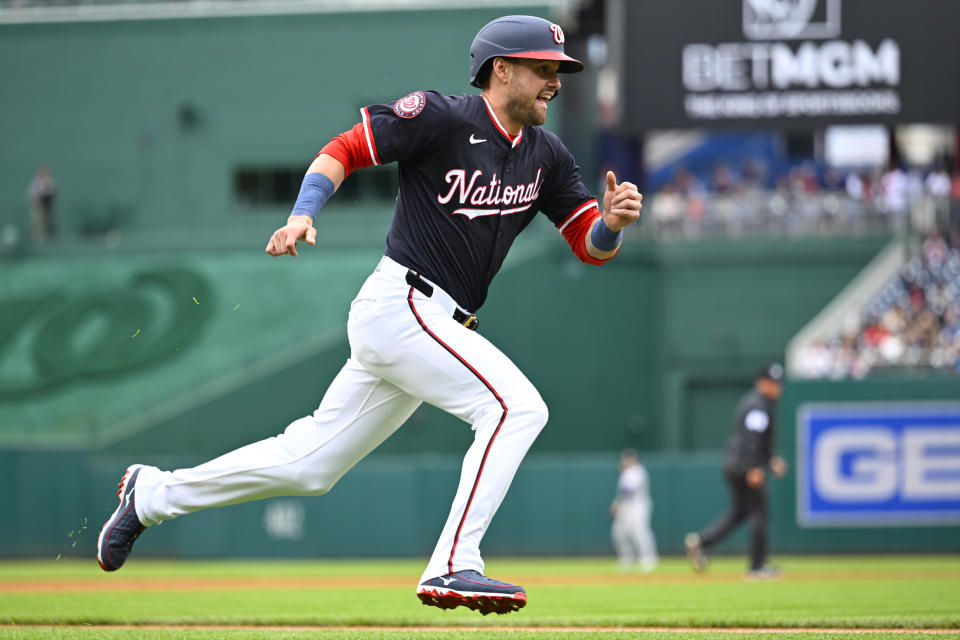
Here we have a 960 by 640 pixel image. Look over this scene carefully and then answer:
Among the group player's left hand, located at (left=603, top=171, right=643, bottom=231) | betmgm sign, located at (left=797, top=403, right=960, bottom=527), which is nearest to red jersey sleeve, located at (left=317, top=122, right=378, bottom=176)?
player's left hand, located at (left=603, top=171, right=643, bottom=231)

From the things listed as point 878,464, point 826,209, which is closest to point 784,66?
point 826,209

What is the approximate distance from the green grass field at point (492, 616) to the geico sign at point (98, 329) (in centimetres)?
651

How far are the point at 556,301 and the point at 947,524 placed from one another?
864 cm

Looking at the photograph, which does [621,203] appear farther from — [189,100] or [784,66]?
[189,100]

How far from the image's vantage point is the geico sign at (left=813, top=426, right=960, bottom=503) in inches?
735

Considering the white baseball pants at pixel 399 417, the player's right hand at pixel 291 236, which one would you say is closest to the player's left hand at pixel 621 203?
the white baseball pants at pixel 399 417

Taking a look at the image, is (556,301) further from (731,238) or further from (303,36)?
(303,36)

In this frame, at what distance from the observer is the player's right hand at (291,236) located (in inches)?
195

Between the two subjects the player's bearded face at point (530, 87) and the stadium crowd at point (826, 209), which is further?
the stadium crowd at point (826, 209)

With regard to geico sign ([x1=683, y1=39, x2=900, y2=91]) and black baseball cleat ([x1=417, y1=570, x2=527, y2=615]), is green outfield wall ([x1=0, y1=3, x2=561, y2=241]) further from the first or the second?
black baseball cleat ([x1=417, y1=570, x2=527, y2=615])

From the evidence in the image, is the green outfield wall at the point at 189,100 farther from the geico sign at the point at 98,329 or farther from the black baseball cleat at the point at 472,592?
the black baseball cleat at the point at 472,592

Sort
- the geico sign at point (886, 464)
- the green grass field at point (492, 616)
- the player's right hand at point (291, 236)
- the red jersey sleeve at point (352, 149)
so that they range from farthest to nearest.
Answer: the geico sign at point (886, 464) < the green grass field at point (492, 616) < the red jersey sleeve at point (352, 149) < the player's right hand at point (291, 236)

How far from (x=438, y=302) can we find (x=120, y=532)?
5.66 ft

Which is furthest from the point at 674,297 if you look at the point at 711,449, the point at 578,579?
the point at 578,579
